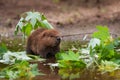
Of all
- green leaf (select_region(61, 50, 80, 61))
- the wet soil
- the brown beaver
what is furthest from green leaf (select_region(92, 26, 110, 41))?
the wet soil

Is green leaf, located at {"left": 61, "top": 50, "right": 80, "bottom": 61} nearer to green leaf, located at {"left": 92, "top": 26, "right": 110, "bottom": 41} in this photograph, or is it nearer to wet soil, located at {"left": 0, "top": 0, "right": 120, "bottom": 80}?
green leaf, located at {"left": 92, "top": 26, "right": 110, "bottom": 41}

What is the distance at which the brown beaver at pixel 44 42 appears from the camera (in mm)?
10219

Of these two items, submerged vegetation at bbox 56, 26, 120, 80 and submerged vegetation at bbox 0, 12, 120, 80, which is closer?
submerged vegetation at bbox 0, 12, 120, 80

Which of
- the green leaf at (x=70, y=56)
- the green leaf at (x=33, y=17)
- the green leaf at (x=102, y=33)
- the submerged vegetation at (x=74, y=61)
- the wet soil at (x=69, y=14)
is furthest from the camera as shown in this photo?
the wet soil at (x=69, y=14)

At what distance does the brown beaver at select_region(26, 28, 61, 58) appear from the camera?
1022 centimetres

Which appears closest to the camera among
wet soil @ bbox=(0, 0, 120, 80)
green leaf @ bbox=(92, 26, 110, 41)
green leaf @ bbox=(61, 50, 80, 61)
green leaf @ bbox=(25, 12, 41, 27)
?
green leaf @ bbox=(61, 50, 80, 61)

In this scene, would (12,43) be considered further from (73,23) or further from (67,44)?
(73,23)

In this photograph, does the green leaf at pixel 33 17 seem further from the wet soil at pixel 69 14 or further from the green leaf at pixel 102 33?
the wet soil at pixel 69 14

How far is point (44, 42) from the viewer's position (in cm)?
1043

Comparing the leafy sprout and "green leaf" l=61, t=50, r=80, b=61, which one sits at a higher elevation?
the leafy sprout

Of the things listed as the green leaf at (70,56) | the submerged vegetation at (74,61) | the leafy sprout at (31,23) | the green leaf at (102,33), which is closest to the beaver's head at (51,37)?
the leafy sprout at (31,23)

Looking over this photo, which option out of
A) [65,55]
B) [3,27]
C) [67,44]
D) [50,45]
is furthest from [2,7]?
[65,55]

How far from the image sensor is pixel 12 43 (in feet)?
39.4

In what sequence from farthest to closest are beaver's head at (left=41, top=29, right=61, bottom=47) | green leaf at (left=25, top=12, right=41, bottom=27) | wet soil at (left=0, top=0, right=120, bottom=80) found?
1. wet soil at (left=0, top=0, right=120, bottom=80)
2. beaver's head at (left=41, top=29, right=61, bottom=47)
3. green leaf at (left=25, top=12, right=41, bottom=27)
